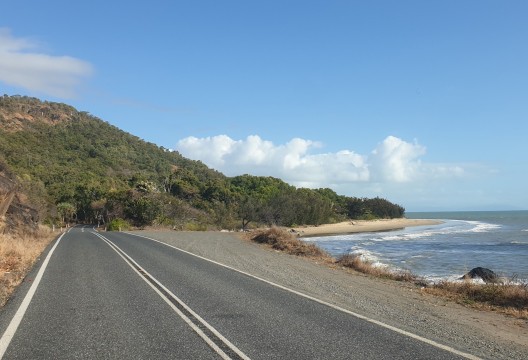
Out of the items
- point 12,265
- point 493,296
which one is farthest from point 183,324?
point 12,265

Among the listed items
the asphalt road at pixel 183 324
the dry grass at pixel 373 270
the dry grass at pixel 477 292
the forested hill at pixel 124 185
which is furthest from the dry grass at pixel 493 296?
the forested hill at pixel 124 185

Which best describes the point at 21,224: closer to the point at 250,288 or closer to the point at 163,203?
the point at 250,288

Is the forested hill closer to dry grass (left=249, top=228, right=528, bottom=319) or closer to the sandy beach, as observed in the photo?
the sandy beach

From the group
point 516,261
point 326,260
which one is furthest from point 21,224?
point 516,261

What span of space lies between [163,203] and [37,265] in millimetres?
44243

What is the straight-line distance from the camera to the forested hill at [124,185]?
212 ft

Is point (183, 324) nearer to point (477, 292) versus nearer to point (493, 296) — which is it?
point (493, 296)

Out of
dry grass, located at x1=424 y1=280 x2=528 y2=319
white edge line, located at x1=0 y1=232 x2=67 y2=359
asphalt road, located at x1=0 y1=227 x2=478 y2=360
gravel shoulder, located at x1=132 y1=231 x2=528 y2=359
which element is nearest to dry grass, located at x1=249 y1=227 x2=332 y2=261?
gravel shoulder, located at x1=132 y1=231 x2=528 y2=359

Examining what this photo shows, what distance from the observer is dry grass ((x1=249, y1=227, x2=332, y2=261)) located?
2258 centimetres

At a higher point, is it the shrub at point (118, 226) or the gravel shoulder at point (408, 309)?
the shrub at point (118, 226)

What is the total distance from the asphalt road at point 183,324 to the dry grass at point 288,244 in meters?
10.1

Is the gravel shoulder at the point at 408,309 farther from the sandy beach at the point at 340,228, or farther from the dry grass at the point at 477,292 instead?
the sandy beach at the point at 340,228

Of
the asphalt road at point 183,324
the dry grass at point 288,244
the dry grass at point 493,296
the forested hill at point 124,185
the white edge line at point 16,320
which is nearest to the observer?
the asphalt road at point 183,324

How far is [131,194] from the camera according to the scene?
63.4 m
